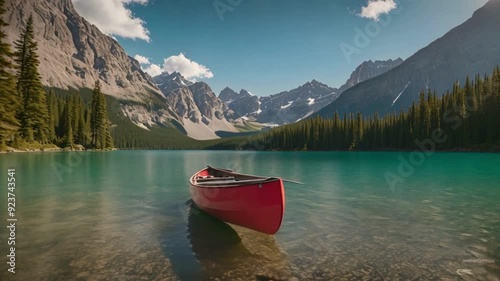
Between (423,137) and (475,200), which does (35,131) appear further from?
(423,137)

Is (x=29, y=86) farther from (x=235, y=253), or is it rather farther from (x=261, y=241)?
(x=235, y=253)

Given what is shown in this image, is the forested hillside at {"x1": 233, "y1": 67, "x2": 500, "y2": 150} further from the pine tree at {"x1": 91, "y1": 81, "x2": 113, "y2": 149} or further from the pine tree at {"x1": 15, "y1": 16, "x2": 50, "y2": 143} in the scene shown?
the pine tree at {"x1": 15, "y1": 16, "x2": 50, "y2": 143}

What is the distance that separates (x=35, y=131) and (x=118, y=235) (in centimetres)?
8442

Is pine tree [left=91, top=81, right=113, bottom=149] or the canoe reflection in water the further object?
pine tree [left=91, top=81, right=113, bottom=149]

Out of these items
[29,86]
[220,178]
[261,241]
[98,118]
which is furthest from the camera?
[98,118]

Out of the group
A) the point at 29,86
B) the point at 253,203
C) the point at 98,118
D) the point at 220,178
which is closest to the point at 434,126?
the point at 220,178

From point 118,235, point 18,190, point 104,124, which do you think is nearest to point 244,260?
point 118,235

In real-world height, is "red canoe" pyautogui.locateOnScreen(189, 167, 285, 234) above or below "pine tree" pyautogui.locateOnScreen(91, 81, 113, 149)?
below

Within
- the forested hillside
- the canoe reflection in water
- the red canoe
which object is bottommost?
the canoe reflection in water

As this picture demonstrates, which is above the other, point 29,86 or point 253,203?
point 29,86

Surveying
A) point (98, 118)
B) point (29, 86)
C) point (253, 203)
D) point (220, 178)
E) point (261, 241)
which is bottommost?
point (261, 241)

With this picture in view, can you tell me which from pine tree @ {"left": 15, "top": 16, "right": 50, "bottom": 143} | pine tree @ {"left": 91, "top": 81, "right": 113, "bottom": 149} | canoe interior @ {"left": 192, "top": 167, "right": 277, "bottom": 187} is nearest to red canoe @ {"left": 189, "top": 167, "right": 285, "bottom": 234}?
canoe interior @ {"left": 192, "top": 167, "right": 277, "bottom": 187}

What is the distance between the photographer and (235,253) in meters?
11.1

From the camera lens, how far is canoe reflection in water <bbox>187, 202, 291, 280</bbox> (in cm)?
919
